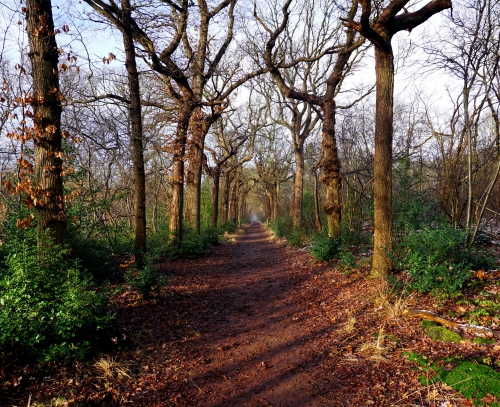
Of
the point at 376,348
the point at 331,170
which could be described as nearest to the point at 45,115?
the point at 376,348

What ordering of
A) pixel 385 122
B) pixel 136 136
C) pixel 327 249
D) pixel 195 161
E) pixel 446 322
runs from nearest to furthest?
pixel 446 322 → pixel 385 122 → pixel 136 136 → pixel 327 249 → pixel 195 161

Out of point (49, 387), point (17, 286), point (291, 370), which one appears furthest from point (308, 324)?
point (17, 286)

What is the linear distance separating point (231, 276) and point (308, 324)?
4389 mm

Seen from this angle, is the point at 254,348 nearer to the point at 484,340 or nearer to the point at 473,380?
the point at 473,380

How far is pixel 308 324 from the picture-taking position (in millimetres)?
5781

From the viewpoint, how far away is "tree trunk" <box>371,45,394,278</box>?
22.3 feet

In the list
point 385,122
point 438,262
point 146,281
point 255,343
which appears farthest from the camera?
point 385,122

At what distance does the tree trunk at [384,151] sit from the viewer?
679cm

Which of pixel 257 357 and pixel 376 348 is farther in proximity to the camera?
pixel 257 357

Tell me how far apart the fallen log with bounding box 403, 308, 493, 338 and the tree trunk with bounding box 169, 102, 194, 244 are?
27.6 ft

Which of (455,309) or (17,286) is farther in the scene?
(455,309)

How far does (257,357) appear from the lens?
4621 mm

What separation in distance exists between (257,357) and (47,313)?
2699mm

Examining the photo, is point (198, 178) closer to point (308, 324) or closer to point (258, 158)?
point (308, 324)
